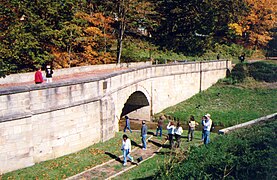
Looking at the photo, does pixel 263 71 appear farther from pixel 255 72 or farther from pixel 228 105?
pixel 228 105

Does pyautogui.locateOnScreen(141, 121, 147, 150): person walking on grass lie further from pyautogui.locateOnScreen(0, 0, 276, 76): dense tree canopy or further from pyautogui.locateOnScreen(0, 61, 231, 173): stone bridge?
pyautogui.locateOnScreen(0, 0, 276, 76): dense tree canopy

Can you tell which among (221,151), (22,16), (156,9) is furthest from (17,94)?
(156,9)

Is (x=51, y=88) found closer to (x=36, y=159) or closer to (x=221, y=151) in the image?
(x=36, y=159)

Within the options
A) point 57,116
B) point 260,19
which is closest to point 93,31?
point 57,116

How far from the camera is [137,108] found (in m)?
31.3

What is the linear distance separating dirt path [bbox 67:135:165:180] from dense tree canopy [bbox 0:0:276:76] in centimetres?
879

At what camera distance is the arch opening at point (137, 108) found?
30797mm

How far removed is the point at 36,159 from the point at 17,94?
3.02m

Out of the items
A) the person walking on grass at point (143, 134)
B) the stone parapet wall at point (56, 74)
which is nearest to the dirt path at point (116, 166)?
the person walking on grass at point (143, 134)

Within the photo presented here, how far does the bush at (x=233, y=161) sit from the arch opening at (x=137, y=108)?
1761cm

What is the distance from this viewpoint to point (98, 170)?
1551cm

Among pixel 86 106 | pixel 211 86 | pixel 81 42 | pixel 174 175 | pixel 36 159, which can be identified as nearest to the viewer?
pixel 174 175

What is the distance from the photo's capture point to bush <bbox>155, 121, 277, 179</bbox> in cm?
1054

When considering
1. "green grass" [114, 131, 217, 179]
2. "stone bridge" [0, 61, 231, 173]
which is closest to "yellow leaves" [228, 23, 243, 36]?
"stone bridge" [0, 61, 231, 173]
